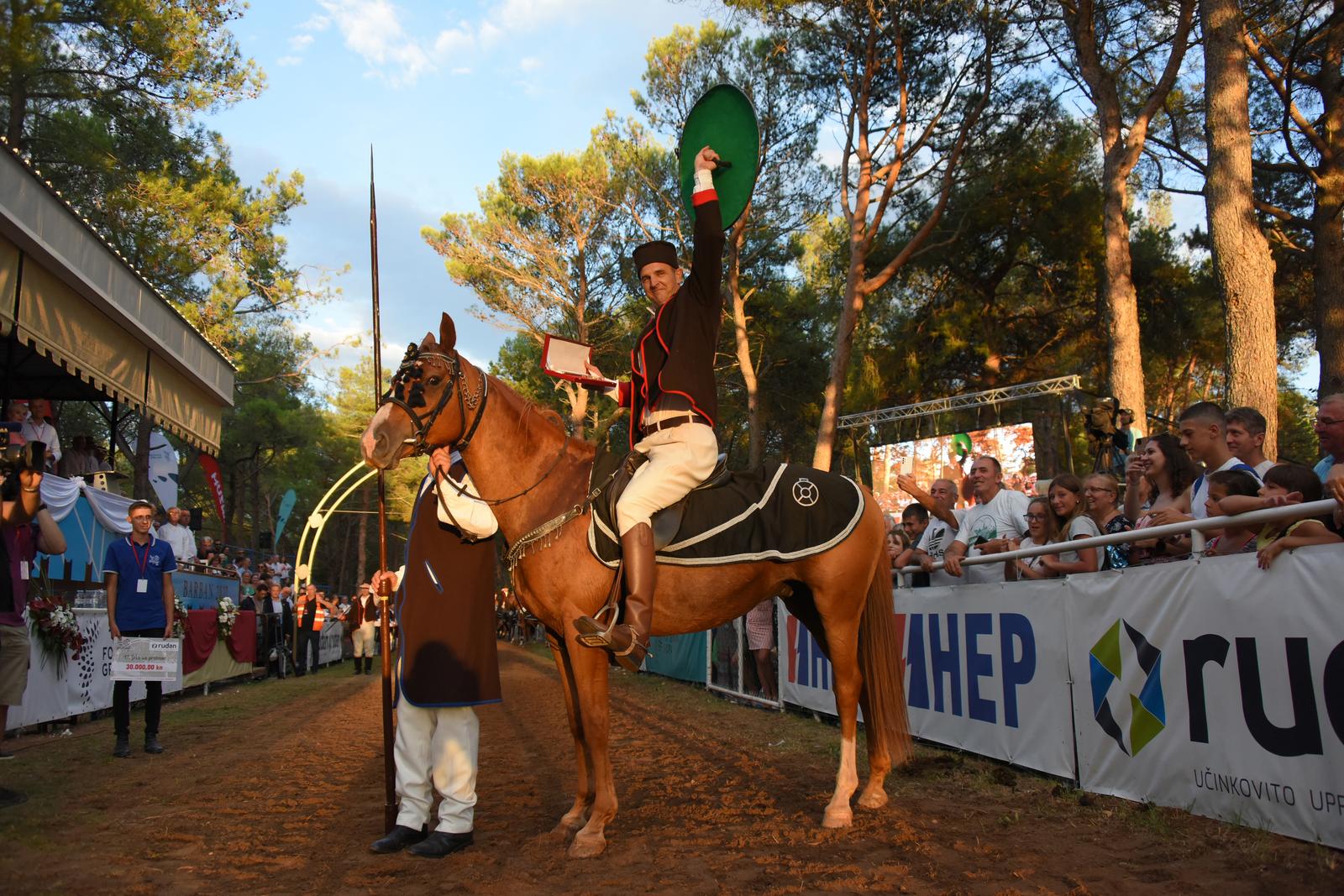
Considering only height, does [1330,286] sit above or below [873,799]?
above

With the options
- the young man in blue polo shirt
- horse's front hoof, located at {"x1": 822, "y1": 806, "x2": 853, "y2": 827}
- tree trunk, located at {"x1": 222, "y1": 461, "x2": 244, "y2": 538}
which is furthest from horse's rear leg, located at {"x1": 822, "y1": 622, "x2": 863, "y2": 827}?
tree trunk, located at {"x1": 222, "y1": 461, "x2": 244, "y2": 538}

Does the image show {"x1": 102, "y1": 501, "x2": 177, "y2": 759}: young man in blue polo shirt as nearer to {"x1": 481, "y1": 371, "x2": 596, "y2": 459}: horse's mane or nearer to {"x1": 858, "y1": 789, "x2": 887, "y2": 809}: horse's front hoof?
{"x1": 481, "y1": 371, "x2": 596, "y2": 459}: horse's mane

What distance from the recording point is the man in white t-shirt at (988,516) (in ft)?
23.7

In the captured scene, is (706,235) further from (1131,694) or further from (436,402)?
(1131,694)

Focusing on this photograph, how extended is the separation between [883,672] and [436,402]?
299 centimetres

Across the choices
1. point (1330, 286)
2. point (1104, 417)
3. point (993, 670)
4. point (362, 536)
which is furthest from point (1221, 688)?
point (362, 536)

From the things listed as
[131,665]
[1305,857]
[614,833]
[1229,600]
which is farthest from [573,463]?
[131,665]

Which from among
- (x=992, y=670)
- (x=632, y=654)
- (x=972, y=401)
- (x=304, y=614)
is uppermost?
(x=972, y=401)

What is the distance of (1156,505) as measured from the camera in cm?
580

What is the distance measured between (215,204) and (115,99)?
10.4 ft

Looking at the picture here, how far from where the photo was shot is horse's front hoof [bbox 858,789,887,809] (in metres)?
4.89

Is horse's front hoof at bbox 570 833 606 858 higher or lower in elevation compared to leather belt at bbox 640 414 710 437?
lower

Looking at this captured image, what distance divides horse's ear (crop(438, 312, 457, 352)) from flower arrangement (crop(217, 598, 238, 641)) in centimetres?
1240

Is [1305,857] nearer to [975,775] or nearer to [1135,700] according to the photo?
[1135,700]
